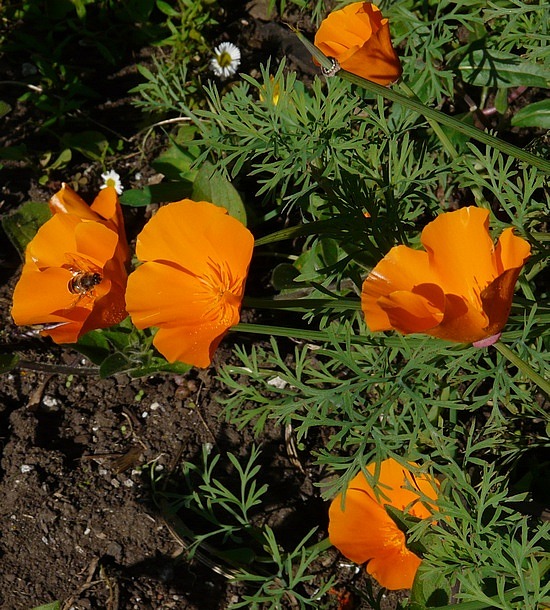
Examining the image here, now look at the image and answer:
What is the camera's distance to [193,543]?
171 centimetres

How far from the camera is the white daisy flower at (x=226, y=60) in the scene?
2.27 m

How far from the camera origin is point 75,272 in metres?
1.58

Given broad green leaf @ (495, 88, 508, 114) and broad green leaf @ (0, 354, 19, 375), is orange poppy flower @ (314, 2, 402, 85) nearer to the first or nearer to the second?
broad green leaf @ (495, 88, 508, 114)

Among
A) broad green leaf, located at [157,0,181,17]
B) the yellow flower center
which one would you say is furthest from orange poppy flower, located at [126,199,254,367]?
broad green leaf, located at [157,0,181,17]

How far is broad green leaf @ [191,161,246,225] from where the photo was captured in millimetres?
1871

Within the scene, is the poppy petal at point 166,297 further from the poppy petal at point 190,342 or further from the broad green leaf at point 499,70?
the broad green leaf at point 499,70

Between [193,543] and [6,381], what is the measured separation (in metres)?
0.68

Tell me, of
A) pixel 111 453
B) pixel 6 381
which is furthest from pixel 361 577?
pixel 6 381

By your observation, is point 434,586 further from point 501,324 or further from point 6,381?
point 6,381

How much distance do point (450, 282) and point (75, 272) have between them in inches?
30.3

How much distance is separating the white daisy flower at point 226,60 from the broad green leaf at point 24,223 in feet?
2.15

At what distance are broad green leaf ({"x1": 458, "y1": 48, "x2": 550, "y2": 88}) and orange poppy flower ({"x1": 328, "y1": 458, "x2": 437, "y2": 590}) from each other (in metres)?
0.97

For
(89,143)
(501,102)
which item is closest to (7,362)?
(89,143)

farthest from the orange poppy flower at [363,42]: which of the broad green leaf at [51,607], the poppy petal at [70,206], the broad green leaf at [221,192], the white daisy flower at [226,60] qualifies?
the broad green leaf at [51,607]
